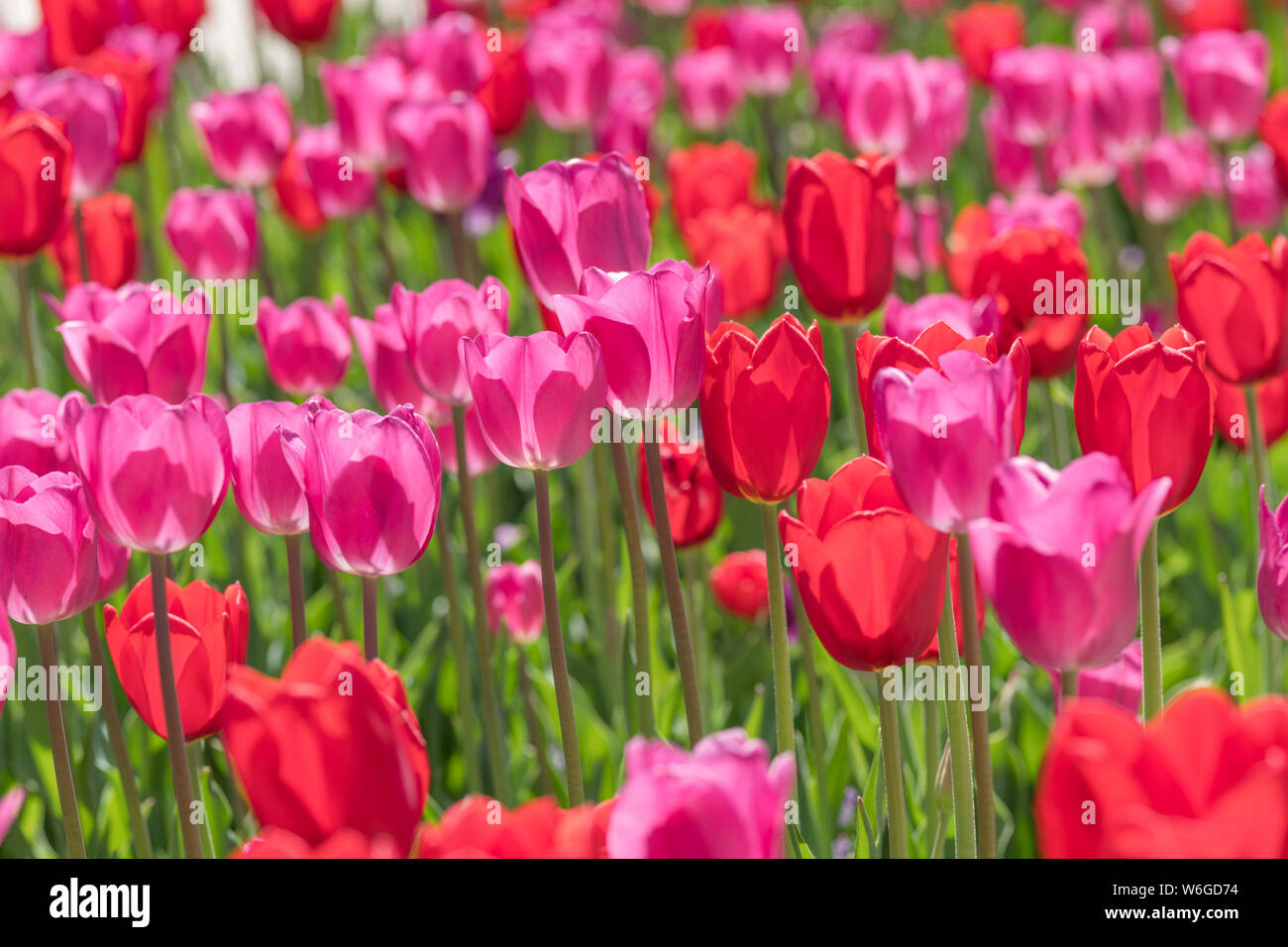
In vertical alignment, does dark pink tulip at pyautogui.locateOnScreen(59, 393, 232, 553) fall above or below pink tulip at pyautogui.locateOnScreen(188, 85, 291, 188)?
below

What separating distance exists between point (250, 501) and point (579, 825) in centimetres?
→ 64

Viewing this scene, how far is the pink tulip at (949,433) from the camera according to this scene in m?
0.99

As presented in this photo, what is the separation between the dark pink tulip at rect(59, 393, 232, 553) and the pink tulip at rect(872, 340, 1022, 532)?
0.54m

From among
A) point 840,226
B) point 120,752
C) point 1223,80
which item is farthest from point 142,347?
point 1223,80

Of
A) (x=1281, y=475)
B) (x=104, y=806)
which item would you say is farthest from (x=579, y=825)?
(x=1281, y=475)

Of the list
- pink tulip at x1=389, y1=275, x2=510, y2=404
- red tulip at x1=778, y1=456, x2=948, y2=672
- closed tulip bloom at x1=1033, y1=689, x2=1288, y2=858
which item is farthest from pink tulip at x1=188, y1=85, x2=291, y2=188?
Result: closed tulip bloom at x1=1033, y1=689, x2=1288, y2=858

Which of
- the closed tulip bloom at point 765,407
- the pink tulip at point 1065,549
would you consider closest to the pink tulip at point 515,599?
the closed tulip bloom at point 765,407

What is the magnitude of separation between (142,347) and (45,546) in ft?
1.48

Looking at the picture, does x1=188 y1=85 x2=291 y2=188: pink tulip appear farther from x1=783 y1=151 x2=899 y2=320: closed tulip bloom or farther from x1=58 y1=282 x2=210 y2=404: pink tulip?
x1=783 y1=151 x2=899 y2=320: closed tulip bloom

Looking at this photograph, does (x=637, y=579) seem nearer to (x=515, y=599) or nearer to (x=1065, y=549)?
(x=515, y=599)

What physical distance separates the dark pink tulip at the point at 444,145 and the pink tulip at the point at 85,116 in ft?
1.54

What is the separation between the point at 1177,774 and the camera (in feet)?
2.35

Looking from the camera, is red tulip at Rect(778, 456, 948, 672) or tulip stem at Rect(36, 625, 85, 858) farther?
tulip stem at Rect(36, 625, 85, 858)

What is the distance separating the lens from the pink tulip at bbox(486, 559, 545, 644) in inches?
78.4
